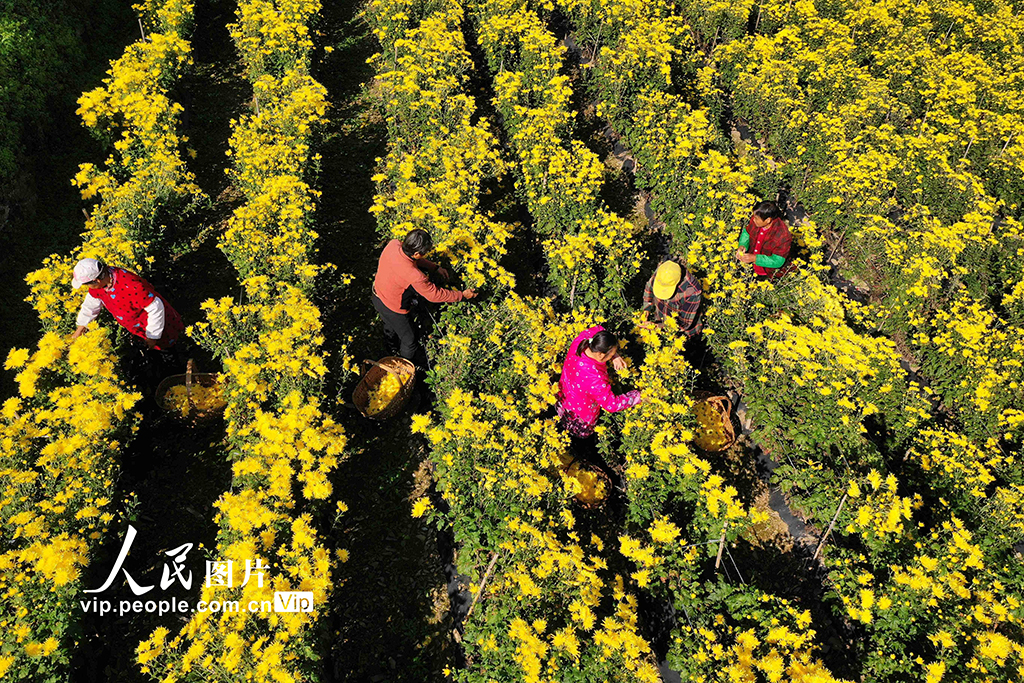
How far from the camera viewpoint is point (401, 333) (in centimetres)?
683

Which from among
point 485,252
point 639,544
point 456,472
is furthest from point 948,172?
point 456,472

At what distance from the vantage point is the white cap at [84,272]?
546 centimetres

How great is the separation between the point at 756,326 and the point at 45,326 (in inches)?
328

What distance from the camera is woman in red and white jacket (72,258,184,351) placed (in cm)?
558

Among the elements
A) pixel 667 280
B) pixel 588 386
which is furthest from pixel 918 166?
pixel 588 386

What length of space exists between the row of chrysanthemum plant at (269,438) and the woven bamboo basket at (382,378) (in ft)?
2.35

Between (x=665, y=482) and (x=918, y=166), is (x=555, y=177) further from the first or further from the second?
(x=918, y=166)

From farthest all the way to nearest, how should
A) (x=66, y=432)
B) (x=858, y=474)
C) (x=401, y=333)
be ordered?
1. (x=401, y=333)
2. (x=858, y=474)
3. (x=66, y=432)

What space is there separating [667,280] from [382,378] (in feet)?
12.3

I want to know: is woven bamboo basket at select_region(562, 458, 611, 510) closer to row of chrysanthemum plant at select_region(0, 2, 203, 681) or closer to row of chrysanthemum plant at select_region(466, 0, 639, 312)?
row of chrysanthemum plant at select_region(466, 0, 639, 312)

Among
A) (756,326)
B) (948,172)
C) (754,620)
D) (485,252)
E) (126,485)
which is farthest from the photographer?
(948,172)

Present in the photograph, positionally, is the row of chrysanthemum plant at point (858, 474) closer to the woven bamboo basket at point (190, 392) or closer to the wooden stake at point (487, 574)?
the wooden stake at point (487, 574)

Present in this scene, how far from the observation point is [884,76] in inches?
488

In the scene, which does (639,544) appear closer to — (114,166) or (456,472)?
(456,472)
